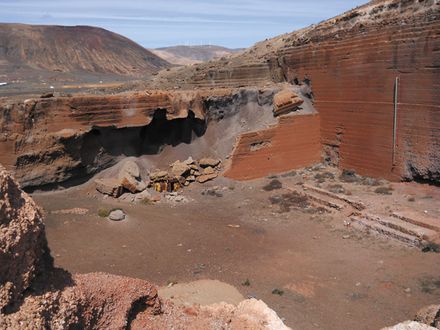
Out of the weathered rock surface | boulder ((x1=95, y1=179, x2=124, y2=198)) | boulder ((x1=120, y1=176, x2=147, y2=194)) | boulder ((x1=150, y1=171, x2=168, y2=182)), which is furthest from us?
boulder ((x1=150, y1=171, x2=168, y2=182))

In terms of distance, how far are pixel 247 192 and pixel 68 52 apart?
4039 centimetres

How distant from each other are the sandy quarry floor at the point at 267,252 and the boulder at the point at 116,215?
0.17 metres

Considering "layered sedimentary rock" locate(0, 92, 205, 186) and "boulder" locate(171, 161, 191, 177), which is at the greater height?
"layered sedimentary rock" locate(0, 92, 205, 186)

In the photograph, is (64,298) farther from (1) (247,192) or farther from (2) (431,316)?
(1) (247,192)

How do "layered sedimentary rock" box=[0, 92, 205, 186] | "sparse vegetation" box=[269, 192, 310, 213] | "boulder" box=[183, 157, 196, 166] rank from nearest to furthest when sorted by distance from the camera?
"sparse vegetation" box=[269, 192, 310, 213] → "layered sedimentary rock" box=[0, 92, 205, 186] → "boulder" box=[183, 157, 196, 166]

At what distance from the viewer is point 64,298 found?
3.52 m

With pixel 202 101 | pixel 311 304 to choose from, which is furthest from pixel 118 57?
pixel 311 304

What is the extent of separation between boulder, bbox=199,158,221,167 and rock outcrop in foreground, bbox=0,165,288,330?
32.1 feet

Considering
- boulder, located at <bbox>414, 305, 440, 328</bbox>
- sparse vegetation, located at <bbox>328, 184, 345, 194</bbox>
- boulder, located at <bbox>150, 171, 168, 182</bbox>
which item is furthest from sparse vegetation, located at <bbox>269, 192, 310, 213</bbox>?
boulder, located at <bbox>414, 305, 440, 328</bbox>

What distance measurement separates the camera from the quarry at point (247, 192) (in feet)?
14.1

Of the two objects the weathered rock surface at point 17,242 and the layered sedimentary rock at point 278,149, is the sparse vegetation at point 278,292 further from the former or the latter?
the layered sedimentary rock at point 278,149

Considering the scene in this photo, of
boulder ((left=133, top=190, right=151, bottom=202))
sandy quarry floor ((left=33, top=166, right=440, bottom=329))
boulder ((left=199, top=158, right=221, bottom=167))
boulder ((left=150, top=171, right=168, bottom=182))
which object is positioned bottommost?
sandy quarry floor ((left=33, top=166, right=440, bottom=329))

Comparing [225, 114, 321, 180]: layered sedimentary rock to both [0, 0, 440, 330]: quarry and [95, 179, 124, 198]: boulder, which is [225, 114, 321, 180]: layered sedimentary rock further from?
[95, 179, 124, 198]: boulder

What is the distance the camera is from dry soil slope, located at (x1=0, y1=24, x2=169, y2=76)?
148 ft
